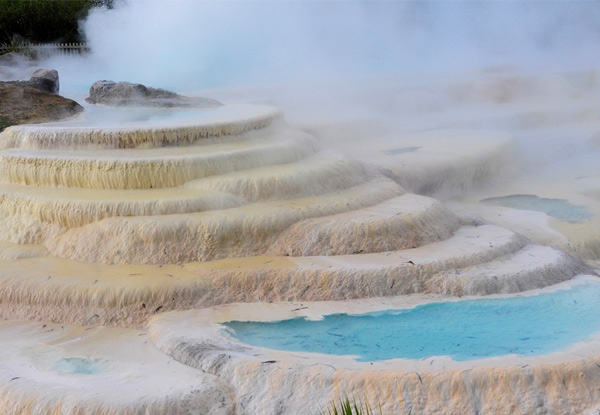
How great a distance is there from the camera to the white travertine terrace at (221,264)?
197 inches

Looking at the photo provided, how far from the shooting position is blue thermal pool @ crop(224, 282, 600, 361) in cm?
552

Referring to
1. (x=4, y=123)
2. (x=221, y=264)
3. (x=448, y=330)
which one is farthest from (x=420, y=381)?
(x=4, y=123)

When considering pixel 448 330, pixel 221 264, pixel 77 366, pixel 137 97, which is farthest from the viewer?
pixel 137 97

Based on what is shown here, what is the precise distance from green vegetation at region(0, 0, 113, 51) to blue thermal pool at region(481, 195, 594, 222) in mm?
12855

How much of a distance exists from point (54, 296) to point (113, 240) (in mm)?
702

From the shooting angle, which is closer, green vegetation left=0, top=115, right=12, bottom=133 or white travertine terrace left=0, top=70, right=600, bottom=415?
white travertine terrace left=0, top=70, right=600, bottom=415

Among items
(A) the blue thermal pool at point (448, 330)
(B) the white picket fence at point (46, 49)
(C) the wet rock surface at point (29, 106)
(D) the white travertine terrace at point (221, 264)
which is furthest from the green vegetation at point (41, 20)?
(A) the blue thermal pool at point (448, 330)

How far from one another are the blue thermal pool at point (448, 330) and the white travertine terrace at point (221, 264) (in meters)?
0.21

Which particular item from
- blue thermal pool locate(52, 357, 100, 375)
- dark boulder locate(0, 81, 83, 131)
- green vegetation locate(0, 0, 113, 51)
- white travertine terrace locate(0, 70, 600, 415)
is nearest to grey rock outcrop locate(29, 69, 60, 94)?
dark boulder locate(0, 81, 83, 131)

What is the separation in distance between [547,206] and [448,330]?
170 inches

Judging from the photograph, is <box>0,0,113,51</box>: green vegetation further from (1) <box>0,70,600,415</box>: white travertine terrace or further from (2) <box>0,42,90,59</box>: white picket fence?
(1) <box>0,70,600,415</box>: white travertine terrace

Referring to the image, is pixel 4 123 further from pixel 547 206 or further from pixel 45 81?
pixel 547 206

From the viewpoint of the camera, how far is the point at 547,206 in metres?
9.76

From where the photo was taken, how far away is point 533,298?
6.50 metres
